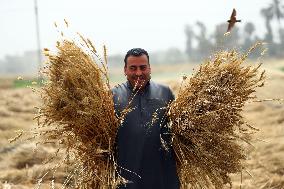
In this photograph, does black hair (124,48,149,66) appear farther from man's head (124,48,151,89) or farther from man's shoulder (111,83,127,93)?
man's shoulder (111,83,127,93)

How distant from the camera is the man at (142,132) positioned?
275 cm

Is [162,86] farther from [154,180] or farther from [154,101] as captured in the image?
[154,180]

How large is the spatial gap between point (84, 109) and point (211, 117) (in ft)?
2.51

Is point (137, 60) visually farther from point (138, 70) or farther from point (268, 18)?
point (268, 18)

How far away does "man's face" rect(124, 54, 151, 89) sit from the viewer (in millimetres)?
2797

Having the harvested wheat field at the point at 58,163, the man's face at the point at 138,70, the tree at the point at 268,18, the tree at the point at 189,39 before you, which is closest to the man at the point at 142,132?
the man's face at the point at 138,70

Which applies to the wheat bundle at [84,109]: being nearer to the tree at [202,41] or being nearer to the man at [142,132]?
the man at [142,132]

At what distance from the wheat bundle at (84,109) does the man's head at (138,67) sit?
0.51 ft

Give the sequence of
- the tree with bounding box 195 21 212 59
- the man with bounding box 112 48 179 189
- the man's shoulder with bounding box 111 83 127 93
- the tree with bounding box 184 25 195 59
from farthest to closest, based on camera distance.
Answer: the tree with bounding box 184 25 195 59, the tree with bounding box 195 21 212 59, the man's shoulder with bounding box 111 83 127 93, the man with bounding box 112 48 179 189

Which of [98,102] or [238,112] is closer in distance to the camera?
[98,102]

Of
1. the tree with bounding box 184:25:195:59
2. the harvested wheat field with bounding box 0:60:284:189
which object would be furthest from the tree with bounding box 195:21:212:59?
the harvested wheat field with bounding box 0:60:284:189

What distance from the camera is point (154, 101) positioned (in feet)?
9.30

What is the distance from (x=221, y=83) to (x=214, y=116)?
0.77ft

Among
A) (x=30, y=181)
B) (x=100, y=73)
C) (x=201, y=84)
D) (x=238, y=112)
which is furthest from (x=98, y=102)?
(x=30, y=181)
